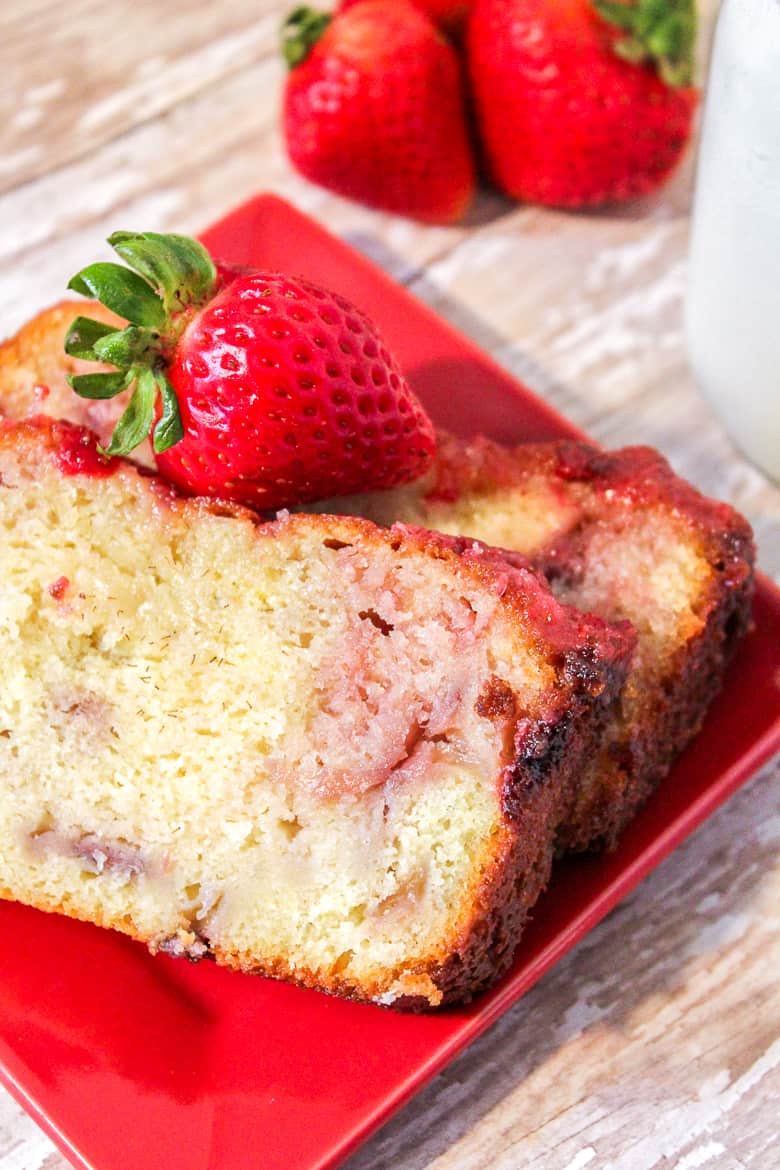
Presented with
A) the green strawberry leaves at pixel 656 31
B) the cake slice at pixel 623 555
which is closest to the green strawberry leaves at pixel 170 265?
the cake slice at pixel 623 555

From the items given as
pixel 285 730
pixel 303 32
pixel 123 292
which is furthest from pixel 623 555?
pixel 303 32

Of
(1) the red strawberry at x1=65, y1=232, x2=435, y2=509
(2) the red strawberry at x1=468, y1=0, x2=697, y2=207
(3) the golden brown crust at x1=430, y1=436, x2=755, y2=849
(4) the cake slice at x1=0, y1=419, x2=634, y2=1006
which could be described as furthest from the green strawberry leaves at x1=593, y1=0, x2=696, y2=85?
(4) the cake slice at x1=0, y1=419, x2=634, y2=1006

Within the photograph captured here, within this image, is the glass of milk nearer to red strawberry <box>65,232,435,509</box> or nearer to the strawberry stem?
red strawberry <box>65,232,435,509</box>

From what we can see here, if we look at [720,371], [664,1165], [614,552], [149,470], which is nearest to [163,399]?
[149,470]

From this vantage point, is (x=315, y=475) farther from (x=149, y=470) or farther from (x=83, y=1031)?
(x=83, y=1031)

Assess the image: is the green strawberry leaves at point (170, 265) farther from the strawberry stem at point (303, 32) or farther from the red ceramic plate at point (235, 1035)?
the strawberry stem at point (303, 32)
